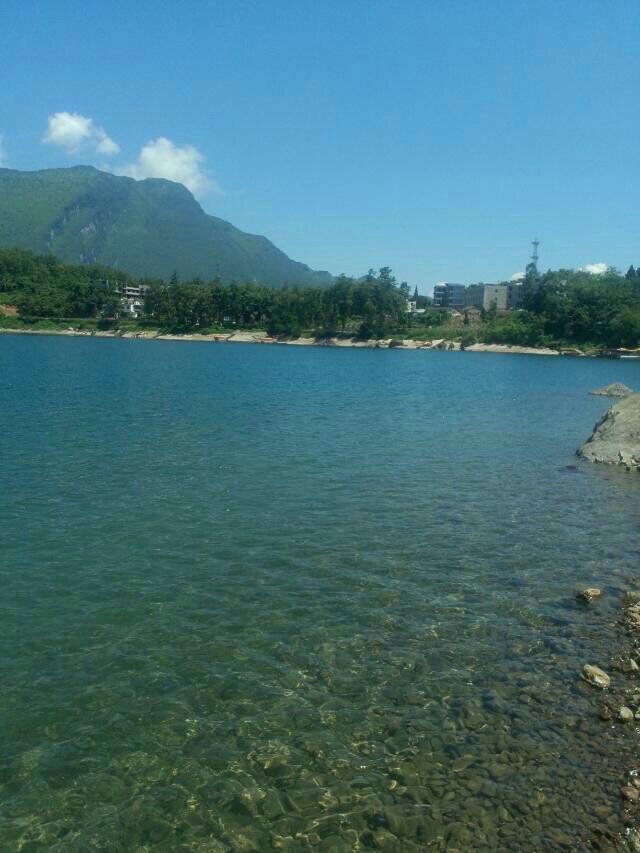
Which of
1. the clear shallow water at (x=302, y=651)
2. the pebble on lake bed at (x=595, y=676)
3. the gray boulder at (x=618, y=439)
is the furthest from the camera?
the gray boulder at (x=618, y=439)

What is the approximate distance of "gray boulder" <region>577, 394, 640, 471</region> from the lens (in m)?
33.3

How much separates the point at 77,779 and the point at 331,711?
13.1ft

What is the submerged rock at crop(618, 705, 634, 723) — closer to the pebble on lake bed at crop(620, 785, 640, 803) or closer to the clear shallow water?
the clear shallow water

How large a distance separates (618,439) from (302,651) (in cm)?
2747

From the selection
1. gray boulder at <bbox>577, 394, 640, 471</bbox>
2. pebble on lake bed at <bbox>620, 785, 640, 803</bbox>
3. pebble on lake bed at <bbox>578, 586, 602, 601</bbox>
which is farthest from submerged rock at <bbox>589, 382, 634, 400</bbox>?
pebble on lake bed at <bbox>620, 785, 640, 803</bbox>

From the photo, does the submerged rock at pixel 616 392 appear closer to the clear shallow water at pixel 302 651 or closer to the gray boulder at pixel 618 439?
the gray boulder at pixel 618 439

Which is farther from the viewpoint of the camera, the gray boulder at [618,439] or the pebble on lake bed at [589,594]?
the gray boulder at [618,439]

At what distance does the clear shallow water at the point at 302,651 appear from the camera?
8.72m

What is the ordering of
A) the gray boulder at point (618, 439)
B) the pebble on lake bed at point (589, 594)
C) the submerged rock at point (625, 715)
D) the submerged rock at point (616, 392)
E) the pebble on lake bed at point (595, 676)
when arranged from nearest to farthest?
the submerged rock at point (625, 715)
the pebble on lake bed at point (595, 676)
the pebble on lake bed at point (589, 594)
the gray boulder at point (618, 439)
the submerged rock at point (616, 392)

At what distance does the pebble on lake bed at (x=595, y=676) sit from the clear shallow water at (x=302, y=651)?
249 millimetres

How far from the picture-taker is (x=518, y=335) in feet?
641

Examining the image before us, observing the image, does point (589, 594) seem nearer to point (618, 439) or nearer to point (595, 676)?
point (595, 676)

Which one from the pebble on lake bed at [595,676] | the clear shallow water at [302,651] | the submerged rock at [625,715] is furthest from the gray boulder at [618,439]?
the submerged rock at [625,715]

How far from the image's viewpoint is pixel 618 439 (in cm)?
3466
